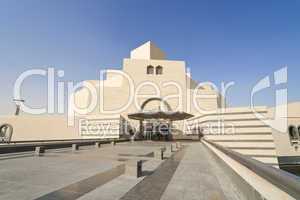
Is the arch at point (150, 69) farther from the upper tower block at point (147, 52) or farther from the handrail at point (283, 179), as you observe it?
the handrail at point (283, 179)

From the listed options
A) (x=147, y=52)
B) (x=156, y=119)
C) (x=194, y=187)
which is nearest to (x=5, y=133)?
(x=156, y=119)

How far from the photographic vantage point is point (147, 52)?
35.4 meters

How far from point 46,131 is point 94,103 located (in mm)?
7834

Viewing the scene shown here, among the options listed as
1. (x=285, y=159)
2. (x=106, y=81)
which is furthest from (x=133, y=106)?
(x=285, y=159)

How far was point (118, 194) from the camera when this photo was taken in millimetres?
3652

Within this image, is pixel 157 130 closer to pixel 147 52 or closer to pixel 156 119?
pixel 156 119

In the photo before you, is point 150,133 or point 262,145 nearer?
point 262,145

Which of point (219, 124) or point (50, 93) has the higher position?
point (50, 93)

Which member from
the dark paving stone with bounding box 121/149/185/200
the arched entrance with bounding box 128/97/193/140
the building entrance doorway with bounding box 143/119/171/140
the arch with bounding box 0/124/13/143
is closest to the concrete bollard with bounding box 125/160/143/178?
the dark paving stone with bounding box 121/149/185/200

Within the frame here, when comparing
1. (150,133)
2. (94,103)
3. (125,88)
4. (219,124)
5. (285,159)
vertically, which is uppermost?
(125,88)

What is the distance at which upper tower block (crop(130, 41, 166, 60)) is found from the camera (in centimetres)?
3537

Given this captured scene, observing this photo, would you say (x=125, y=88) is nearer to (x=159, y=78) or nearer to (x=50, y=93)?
(x=159, y=78)

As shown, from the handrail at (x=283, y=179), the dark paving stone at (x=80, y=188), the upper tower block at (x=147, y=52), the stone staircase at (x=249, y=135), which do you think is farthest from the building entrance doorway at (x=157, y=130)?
the handrail at (x=283, y=179)

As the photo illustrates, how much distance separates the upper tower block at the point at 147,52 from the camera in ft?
116
